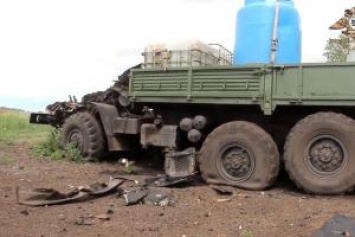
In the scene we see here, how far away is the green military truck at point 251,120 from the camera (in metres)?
8.25

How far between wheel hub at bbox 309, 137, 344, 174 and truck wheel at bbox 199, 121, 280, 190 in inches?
22.1

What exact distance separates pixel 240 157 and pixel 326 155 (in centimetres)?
127

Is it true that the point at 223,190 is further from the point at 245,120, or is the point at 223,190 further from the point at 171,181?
the point at 245,120

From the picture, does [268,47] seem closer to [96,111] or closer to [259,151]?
[259,151]

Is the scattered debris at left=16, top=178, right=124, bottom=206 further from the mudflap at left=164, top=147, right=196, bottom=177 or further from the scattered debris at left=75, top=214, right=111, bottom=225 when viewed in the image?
the mudflap at left=164, top=147, right=196, bottom=177

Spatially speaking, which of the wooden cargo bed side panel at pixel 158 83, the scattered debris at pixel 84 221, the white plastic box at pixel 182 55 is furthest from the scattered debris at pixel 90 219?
the white plastic box at pixel 182 55

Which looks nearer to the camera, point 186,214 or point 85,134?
point 186,214

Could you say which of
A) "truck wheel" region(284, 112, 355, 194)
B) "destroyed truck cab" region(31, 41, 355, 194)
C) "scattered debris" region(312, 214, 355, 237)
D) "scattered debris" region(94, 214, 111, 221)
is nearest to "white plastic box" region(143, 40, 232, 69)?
"destroyed truck cab" region(31, 41, 355, 194)

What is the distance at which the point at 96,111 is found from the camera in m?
11.2

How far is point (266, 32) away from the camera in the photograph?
9.21 metres

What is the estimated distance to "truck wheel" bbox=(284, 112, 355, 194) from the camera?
813cm

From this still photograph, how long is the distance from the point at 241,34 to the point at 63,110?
4414 mm

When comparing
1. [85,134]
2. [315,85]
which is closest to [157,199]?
[315,85]

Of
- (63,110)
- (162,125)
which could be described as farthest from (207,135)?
(63,110)
